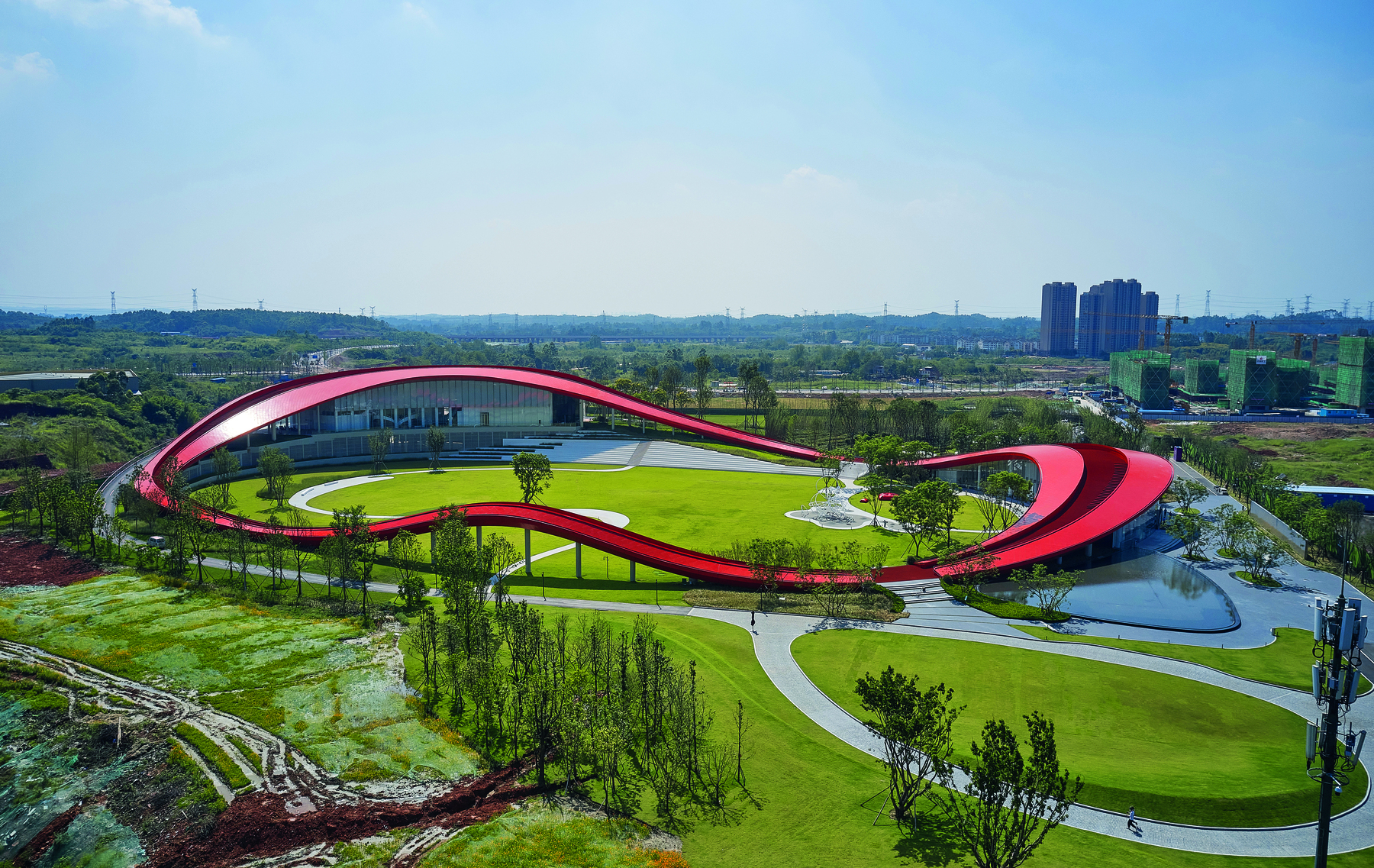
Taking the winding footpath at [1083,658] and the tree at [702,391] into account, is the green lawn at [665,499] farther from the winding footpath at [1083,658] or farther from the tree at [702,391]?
the tree at [702,391]

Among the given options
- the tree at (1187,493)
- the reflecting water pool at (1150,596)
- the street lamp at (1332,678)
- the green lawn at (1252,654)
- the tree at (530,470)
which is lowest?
the reflecting water pool at (1150,596)

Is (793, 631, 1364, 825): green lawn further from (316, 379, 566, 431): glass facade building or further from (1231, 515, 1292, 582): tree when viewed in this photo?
(316, 379, 566, 431): glass facade building

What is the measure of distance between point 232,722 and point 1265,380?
5248 inches

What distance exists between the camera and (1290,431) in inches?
3701

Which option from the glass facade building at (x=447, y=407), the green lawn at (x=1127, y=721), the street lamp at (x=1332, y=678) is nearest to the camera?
the street lamp at (x=1332, y=678)

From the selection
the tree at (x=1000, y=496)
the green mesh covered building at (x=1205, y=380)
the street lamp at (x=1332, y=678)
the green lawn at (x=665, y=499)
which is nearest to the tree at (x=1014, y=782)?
the street lamp at (x=1332, y=678)

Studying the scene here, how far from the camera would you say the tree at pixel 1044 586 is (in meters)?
32.6

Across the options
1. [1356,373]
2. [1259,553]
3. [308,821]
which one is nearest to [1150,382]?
[1356,373]

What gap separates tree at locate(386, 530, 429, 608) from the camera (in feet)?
106

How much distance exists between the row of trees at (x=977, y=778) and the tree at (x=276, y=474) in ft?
143

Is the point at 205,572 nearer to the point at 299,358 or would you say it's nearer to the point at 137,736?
the point at 137,736

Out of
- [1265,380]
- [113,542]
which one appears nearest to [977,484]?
[113,542]

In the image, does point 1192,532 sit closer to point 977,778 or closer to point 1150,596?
point 1150,596

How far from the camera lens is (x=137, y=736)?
22312mm
